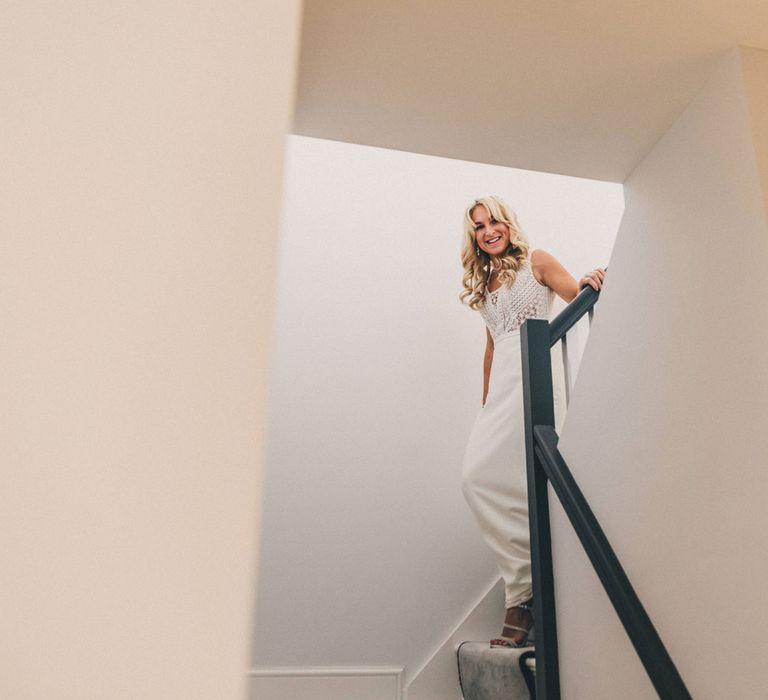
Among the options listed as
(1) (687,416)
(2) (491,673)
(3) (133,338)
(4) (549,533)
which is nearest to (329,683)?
(2) (491,673)

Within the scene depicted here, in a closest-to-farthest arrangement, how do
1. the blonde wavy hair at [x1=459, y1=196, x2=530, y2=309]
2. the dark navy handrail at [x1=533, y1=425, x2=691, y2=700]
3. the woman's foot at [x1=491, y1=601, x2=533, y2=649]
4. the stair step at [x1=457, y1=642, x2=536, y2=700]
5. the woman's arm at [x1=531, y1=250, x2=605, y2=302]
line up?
the dark navy handrail at [x1=533, y1=425, x2=691, y2=700] < the stair step at [x1=457, y1=642, x2=536, y2=700] < the woman's foot at [x1=491, y1=601, x2=533, y2=649] < the woman's arm at [x1=531, y1=250, x2=605, y2=302] < the blonde wavy hair at [x1=459, y1=196, x2=530, y2=309]

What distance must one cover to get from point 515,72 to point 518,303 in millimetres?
1330

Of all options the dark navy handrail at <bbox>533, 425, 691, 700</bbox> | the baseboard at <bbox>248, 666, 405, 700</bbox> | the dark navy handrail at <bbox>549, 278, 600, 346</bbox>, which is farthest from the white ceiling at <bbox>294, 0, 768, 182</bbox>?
the baseboard at <bbox>248, 666, 405, 700</bbox>

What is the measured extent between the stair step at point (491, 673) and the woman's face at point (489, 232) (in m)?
1.59

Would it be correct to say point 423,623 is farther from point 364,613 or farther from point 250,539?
point 250,539

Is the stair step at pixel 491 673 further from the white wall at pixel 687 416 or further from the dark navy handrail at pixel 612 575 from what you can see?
the dark navy handrail at pixel 612 575

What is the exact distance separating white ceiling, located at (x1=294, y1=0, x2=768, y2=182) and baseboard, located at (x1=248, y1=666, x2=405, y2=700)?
214 cm

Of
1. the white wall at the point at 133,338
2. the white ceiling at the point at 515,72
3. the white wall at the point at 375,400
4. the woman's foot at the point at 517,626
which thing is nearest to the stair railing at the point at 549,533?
the woman's foot at the point at 517,626

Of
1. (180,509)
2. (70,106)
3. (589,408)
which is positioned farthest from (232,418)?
(589,408)

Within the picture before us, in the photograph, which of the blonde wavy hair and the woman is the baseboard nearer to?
the woman

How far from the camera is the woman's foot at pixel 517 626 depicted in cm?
232

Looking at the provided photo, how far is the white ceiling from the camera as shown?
1322 millimetres

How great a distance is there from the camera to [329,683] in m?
2.77

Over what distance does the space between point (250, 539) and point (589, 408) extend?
1.61 meters
